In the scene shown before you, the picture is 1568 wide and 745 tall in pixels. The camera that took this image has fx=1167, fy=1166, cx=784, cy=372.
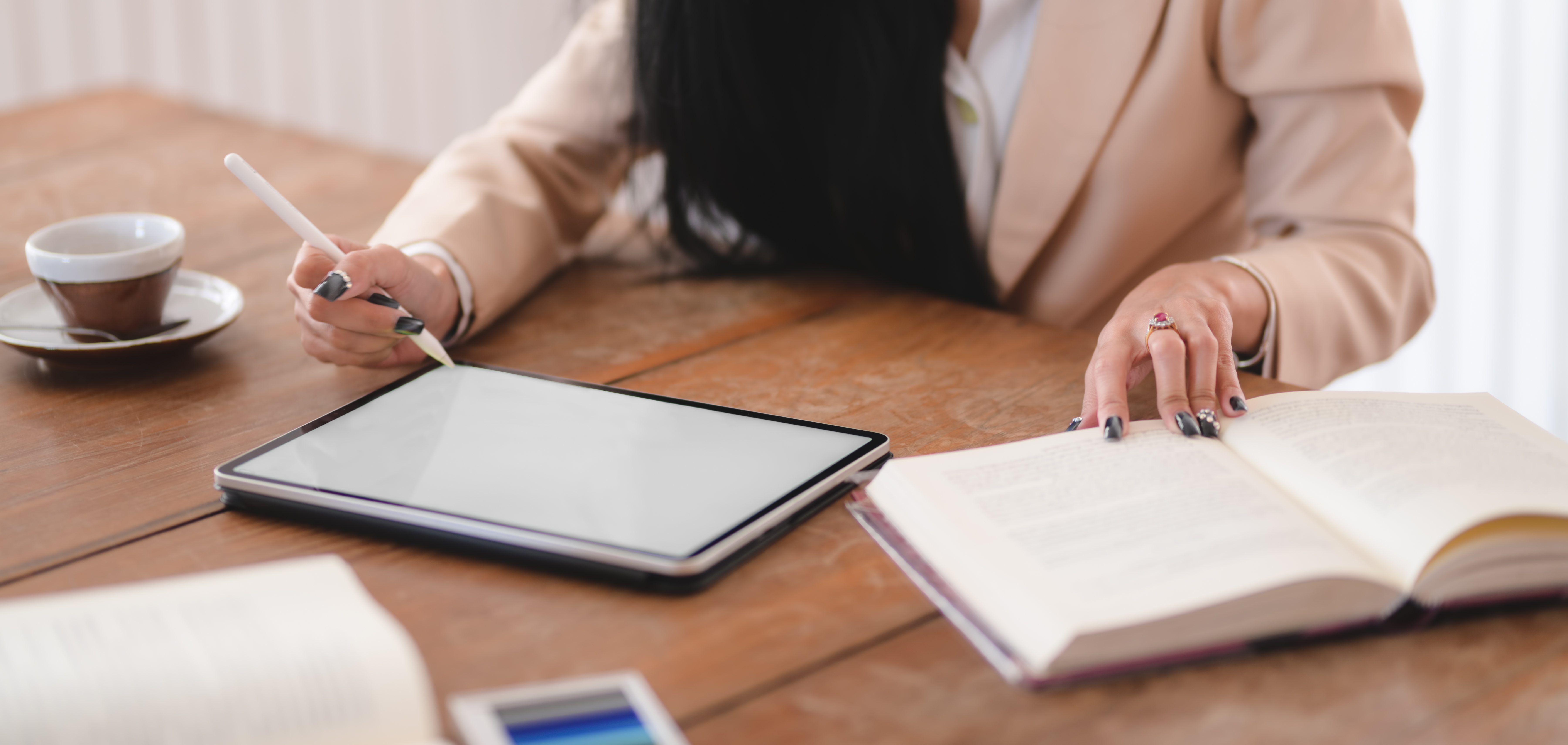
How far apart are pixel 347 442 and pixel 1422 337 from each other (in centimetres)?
179

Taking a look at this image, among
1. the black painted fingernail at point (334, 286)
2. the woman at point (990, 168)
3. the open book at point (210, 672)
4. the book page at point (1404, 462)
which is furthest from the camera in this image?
the woman at point (990, 168)

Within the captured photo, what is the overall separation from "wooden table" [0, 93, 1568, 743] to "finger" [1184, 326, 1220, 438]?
0.08m

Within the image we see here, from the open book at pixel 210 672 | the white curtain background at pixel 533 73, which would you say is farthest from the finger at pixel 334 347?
the white curtain background at pixel 533 73

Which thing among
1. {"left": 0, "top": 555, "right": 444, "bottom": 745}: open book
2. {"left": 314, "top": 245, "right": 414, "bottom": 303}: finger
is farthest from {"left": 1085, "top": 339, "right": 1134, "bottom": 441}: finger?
{"left": 314, "top": 245, "right": 414, "bottom": 303}: finger

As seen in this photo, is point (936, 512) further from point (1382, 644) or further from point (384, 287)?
point (384, 287)

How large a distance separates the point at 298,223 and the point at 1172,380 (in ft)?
1.97

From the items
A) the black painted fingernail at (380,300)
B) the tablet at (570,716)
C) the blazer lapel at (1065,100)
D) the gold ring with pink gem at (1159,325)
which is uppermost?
the blazer lapel at (1065,100)

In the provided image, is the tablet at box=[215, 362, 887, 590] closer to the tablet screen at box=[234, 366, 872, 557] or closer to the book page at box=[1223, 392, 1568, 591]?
the tablet screen at box=[234, 366, 872, 557]

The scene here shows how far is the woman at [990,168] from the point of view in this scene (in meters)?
0.94

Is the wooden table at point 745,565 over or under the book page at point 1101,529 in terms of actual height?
under

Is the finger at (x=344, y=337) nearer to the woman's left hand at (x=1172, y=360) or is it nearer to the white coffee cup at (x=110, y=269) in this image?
the white coffee cup at (x=110, y=269)

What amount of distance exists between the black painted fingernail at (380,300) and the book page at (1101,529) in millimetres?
400

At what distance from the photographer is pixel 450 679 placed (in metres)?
0.54

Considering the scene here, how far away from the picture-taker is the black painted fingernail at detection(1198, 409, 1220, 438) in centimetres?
69
